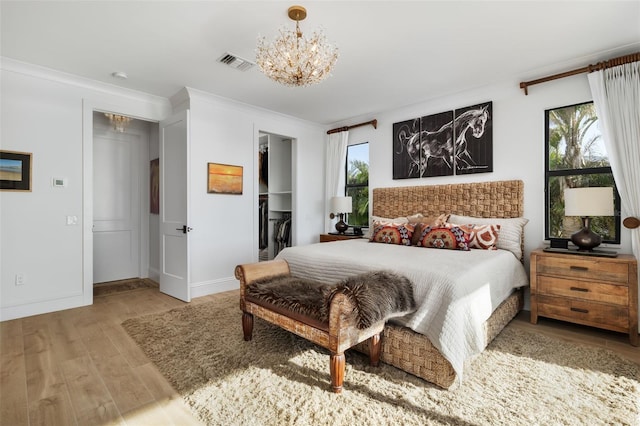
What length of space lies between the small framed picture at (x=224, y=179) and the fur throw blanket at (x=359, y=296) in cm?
219

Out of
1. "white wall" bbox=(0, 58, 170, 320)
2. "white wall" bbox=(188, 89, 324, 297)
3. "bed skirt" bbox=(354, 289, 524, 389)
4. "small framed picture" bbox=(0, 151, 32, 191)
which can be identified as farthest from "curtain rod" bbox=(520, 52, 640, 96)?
"small framed picture" bbox=(0, 151, 32, 191)

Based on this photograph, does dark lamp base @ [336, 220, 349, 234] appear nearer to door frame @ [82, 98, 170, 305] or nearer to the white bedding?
the white bedding

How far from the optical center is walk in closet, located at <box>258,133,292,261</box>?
5.85 m

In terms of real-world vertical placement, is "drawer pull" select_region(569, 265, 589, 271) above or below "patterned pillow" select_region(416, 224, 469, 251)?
below

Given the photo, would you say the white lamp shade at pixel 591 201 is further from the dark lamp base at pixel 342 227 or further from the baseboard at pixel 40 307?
the baseboard at pixel 40 307

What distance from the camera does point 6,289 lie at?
10.4ft

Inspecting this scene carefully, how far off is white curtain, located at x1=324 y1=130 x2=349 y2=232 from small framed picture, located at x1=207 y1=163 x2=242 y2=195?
1.65 metres

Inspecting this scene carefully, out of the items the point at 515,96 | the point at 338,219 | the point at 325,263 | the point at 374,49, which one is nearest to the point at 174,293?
the point at 325,263

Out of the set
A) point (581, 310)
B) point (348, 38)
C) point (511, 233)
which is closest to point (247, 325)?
point (348, 38)

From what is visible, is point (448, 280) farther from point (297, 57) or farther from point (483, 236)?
point (297, 57)

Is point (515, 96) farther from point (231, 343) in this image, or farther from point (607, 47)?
point (231, 343)

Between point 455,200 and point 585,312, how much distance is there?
1.72m

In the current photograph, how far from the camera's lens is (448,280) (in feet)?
6.66

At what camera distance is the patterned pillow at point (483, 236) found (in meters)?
3.25
